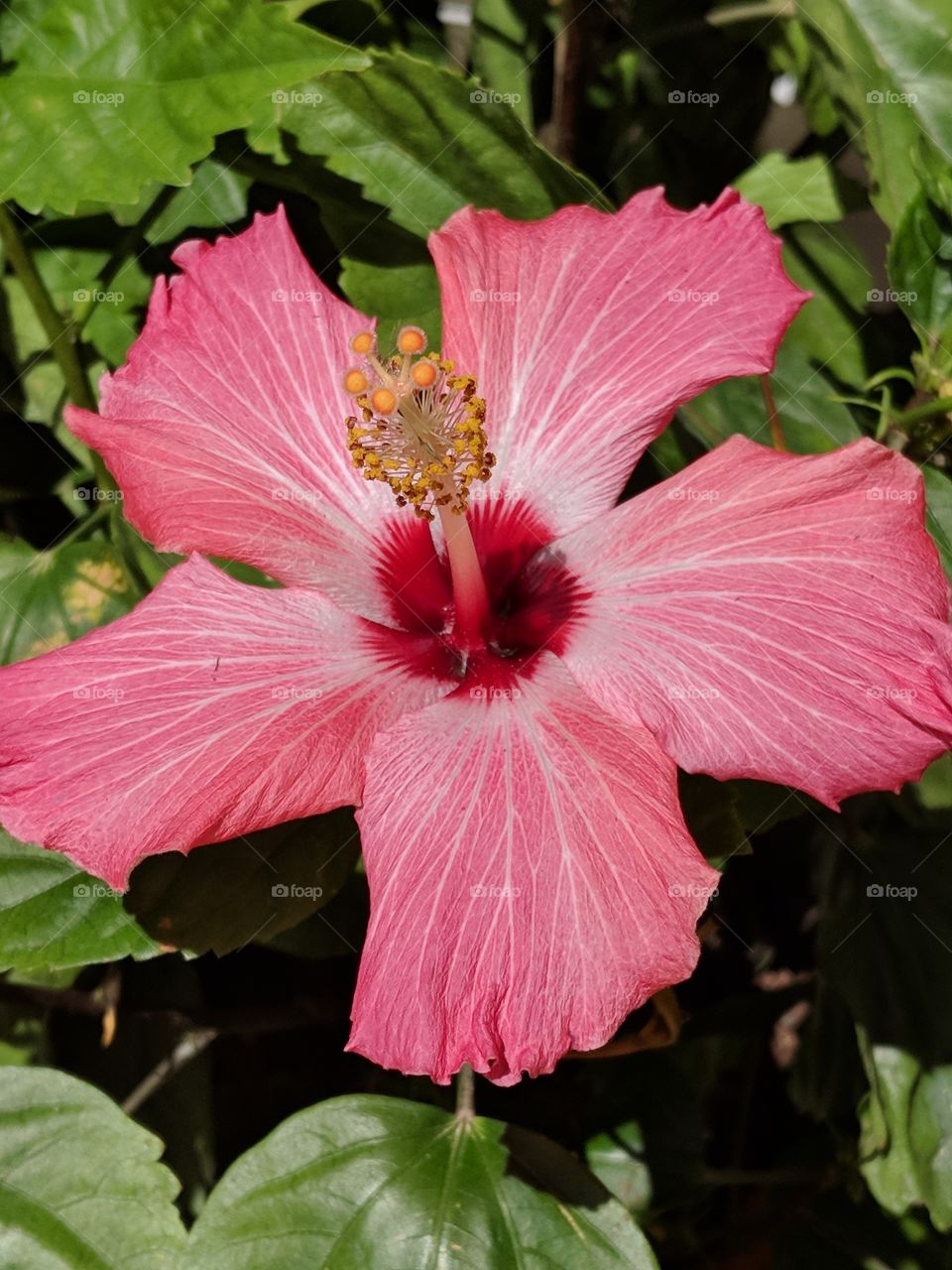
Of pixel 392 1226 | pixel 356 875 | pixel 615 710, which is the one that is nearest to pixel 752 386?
pixel 615 710

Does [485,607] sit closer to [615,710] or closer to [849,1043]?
[615,710]

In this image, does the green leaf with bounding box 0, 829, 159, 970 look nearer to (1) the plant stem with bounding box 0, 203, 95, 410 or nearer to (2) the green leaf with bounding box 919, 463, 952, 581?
(1) the plant stem with bounding box 0, 203, 95, 410

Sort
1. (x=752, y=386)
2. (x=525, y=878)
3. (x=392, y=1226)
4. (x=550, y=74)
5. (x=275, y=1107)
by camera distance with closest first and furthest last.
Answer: (x=525, y=878), (x=392, y=1226), (x=752, y=386), (x=275, y=1107), (x=550, y=74)

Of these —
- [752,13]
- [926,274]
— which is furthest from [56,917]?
[752,13]

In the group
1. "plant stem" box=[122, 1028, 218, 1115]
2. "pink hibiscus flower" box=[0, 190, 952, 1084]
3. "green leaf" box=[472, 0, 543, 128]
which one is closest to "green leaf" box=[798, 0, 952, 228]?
"pink hibiscus flower" box=[0, 190, 952, 1084]

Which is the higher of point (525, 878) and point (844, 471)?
point (844, 471)

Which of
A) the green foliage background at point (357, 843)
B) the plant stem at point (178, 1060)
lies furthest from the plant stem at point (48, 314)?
the plant stem at point (178, 1060)
